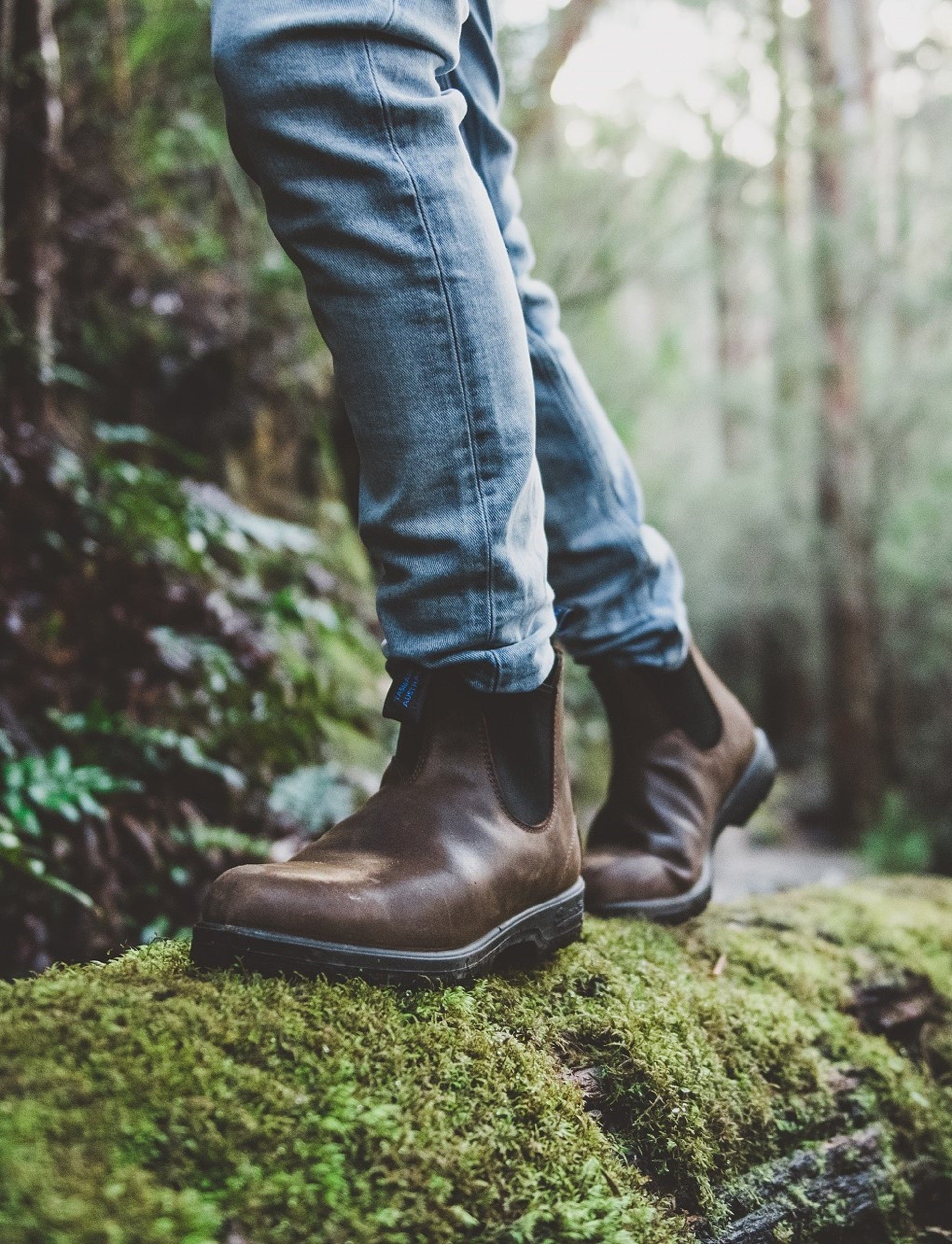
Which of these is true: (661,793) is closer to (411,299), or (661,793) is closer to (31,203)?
(411,299)

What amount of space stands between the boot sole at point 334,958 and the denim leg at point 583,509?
565mm

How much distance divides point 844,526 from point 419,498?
9.40 meters

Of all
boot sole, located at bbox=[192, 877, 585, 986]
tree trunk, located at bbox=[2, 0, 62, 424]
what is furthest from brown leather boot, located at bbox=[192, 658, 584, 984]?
tree trunk, located at bbox=[2, 0, 62, 424]

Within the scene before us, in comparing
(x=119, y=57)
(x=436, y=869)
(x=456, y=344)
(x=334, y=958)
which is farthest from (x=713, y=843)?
(x=119, y=57)

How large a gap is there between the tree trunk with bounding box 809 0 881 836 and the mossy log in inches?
344

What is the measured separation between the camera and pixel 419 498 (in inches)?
42.3

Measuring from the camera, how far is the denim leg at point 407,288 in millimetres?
1003

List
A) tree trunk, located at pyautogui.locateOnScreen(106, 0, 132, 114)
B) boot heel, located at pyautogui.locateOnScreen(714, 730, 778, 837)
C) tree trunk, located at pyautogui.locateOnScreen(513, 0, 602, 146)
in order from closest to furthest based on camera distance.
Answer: boot heel, located at pyautogui.locateOnScreen(714, 730, 778, 837) → tree trunk, located at pyautogui.locateOnScreen(106, 0, 132, 114) → tree trunk, located at pyautogui.locateOnScreen(513, 0, 602, 146)

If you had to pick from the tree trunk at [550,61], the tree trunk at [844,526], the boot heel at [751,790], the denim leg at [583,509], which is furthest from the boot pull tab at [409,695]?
the tree trunk at [844,526]

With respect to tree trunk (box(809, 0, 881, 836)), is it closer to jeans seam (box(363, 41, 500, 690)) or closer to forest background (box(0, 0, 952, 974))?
forest background (box(0, 0, 952, 974))

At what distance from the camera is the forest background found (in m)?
2.18

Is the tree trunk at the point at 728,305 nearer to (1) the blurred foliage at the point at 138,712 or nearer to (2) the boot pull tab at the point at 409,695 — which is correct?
(1) the blurred foliage at the point at 138,712

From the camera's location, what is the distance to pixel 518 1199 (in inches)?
33.7

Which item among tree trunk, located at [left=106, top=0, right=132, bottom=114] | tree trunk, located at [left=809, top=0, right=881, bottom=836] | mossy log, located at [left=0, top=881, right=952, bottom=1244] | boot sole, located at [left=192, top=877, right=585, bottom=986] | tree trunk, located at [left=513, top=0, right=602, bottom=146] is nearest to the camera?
mossy log, located at [left=0, top=881, right=952, bottom=1244]
